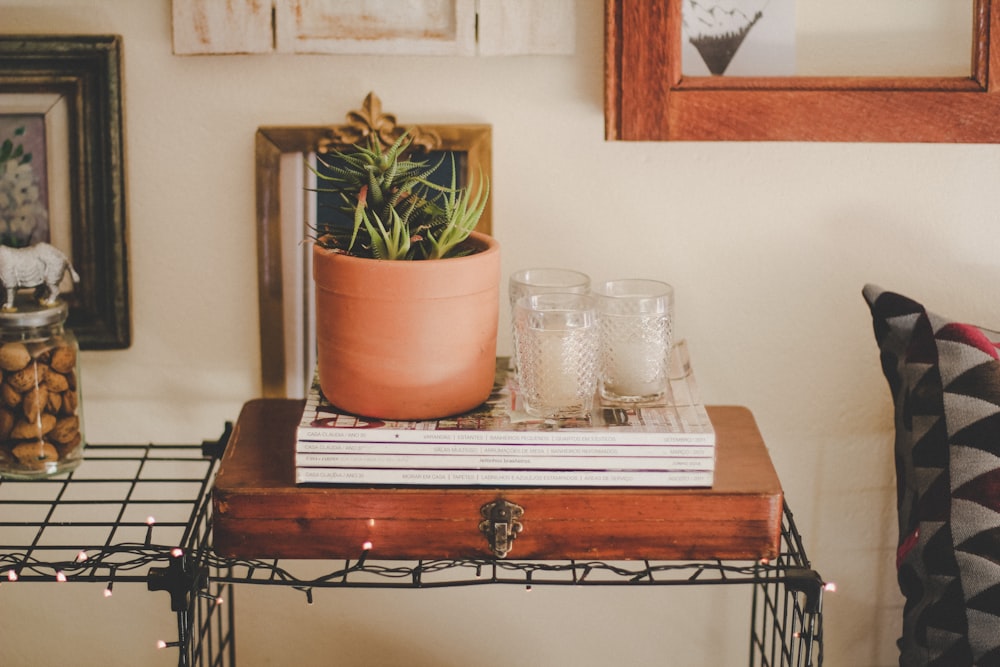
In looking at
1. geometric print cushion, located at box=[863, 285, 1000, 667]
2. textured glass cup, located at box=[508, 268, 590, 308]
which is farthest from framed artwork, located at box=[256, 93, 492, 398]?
geometric print cushion, located at box=[863, 285, 1000, 667]

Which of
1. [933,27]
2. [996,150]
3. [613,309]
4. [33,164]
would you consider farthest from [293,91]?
[996,150]

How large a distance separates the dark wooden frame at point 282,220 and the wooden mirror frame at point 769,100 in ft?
0.59

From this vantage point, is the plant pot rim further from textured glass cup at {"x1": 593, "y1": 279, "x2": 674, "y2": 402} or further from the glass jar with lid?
the glass jar with lid

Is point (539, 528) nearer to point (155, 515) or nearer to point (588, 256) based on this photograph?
point (588, 256)

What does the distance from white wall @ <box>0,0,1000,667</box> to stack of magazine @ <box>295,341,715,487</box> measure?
1.25ft

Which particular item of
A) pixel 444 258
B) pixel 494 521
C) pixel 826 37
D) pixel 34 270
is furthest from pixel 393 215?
pixel 826 37

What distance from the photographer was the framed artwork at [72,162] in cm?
125

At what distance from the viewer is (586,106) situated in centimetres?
128

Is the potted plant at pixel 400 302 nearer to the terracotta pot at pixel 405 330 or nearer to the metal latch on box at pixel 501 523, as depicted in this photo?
the terracotta pot at pixel 405 330

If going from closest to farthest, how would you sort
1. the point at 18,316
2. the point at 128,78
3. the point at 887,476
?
the point at 18,316 → the point at 128,78 → the point at 887,476

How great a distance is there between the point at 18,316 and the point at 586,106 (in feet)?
2.40

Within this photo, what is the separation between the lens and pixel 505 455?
1.01 meters

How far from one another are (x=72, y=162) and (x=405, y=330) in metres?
0.56

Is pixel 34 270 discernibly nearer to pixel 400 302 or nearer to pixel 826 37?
pixel 400 302
